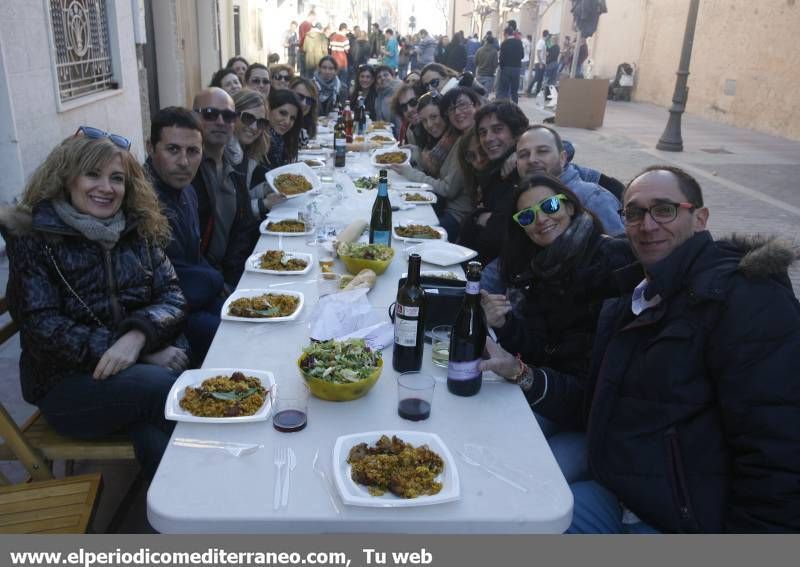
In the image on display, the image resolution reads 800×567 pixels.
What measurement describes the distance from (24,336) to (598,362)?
222 centimetres

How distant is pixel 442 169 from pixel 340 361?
4.14 m

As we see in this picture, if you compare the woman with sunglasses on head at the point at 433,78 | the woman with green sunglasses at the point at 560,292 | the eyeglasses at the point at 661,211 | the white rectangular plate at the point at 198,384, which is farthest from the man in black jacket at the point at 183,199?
the woman with sunglasses on head at the point at 433,78

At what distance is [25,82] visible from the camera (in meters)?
5.31

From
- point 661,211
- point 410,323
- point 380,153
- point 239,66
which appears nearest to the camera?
point 410,323

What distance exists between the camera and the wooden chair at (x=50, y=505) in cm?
210

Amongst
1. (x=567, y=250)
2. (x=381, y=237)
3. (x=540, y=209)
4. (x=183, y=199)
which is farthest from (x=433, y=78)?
(x=567, y=250)

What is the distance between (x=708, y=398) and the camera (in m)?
2.02

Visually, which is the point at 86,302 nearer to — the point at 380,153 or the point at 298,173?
the point at 298,173

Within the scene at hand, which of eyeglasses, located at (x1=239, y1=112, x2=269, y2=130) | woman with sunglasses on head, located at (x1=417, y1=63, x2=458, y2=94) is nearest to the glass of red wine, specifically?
eyeglasses, located at (x1=239, y1=112, x2=269, y2=130)

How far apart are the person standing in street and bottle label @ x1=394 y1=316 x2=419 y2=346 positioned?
52.1ft

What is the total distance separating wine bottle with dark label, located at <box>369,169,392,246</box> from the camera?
365 centimetres

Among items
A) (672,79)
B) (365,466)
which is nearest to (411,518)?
(365,466)

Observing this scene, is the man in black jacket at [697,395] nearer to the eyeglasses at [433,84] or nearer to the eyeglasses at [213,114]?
the eyeglasses at [213,114]
